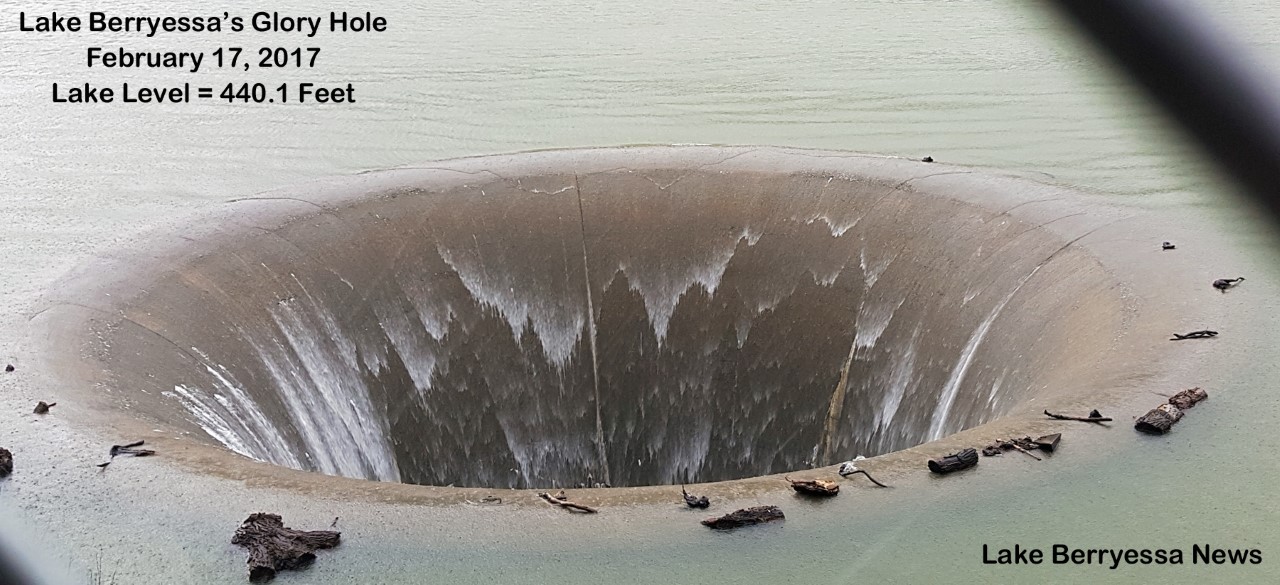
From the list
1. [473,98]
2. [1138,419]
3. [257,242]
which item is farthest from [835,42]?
[1138,419]

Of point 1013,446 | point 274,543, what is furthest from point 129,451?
point 1013,446

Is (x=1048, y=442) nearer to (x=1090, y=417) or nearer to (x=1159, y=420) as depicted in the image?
(x=1090, y=417)

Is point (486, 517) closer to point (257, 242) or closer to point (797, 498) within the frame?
point (797, 498)

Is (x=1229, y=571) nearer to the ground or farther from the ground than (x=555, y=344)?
nearer to the ground

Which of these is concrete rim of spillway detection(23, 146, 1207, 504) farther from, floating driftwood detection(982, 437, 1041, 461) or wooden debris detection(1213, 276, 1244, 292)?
wooden debris detection(1213, 276, 1244, 292)

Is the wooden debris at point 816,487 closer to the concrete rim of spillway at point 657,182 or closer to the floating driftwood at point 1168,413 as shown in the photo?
the concrete rim of spillway at point 657,182

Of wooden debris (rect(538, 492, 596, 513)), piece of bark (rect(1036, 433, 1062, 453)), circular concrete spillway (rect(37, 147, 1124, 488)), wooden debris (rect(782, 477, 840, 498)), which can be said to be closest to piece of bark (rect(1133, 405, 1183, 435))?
piece of bark (rect(1036, 433, 1062, 453))
